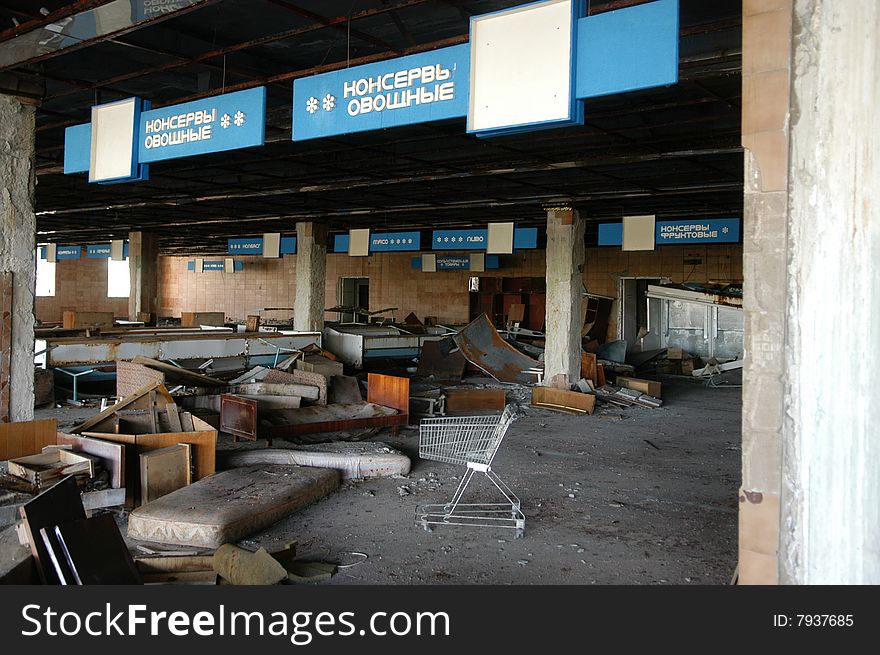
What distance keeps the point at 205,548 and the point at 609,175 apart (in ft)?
33.9

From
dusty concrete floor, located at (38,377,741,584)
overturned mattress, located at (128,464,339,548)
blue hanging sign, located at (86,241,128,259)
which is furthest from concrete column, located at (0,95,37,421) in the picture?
blue hanging sign, located at (86,241,128,259)

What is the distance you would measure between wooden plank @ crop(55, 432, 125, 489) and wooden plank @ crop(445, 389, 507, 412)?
6856 millimetres

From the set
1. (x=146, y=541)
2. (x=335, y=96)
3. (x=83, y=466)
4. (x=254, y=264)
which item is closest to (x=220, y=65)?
(x=335, y=96)

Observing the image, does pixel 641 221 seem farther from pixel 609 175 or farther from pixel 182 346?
pixel 182 346

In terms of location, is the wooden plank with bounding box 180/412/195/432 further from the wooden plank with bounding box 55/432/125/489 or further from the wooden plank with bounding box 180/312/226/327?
the wooden plank with bounding box 180/312/226/327

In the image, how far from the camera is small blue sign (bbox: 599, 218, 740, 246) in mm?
13039

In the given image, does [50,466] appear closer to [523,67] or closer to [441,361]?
[523,67]

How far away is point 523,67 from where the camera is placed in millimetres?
4598

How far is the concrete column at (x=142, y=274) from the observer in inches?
922

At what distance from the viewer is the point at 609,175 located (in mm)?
13219

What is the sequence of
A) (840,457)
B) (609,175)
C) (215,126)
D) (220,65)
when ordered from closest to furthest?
(840,457) < (215,126) < (220,65) < (609,175)

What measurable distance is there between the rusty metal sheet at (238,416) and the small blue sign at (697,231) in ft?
28.5

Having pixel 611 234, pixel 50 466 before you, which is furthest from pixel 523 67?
pixel 611 234

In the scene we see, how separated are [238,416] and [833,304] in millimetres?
7834
